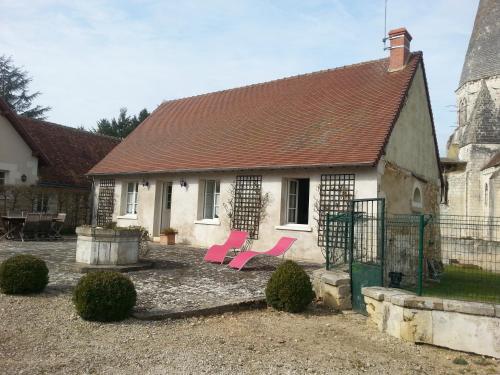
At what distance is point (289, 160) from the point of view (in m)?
12.6

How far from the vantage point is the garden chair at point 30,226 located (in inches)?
559

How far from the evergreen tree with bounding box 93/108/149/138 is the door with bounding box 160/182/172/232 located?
25229 millimetres

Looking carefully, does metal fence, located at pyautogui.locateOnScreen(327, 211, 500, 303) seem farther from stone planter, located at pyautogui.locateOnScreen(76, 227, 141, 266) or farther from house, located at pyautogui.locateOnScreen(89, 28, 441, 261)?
stone planter, located at pyautogui.locateOnScreen(76, 227, 141, 266)

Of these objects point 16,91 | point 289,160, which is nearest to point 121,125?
point 16,91

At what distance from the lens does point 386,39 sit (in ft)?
49.0

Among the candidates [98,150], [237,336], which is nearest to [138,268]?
[237,336]

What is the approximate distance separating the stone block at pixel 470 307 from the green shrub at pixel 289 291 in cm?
210

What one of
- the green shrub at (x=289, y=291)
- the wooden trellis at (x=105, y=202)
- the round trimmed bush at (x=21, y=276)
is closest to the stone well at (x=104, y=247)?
the round trimmed bush at (x=21, y=276)

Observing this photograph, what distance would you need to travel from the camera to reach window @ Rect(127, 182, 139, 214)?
17.6 meters

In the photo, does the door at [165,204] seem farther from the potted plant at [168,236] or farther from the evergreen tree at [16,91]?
the evergreen tree at [16,91]

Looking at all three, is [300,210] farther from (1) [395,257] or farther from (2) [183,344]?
(2) [183,344]

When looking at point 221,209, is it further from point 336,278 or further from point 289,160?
point 336,278

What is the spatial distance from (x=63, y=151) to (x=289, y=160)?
14.1 metres

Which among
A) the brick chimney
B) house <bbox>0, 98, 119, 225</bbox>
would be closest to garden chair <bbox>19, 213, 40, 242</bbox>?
house <bbox>0, 98, 119, 225</bbox>
